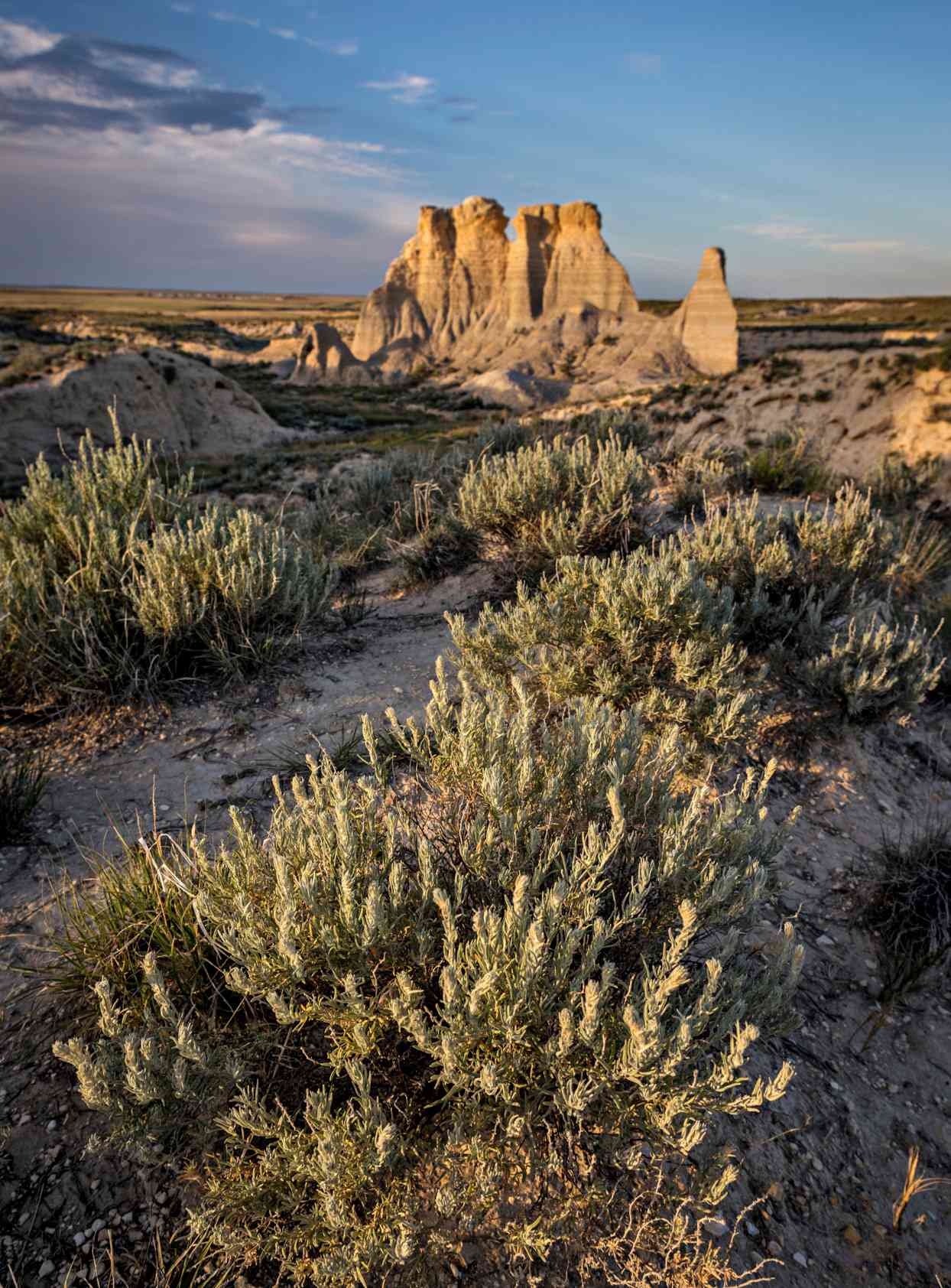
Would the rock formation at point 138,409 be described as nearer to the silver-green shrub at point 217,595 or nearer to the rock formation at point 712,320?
the silver-green shrub at point 217,595

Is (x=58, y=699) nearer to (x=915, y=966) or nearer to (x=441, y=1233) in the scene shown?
(x=441, y=1233)

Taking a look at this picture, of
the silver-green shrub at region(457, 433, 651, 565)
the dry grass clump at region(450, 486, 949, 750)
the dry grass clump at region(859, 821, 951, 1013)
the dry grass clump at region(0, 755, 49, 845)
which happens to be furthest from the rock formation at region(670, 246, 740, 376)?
the dry grass clump at region(0, 755, 49, 845)

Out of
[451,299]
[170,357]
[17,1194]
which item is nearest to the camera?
[17,1194]

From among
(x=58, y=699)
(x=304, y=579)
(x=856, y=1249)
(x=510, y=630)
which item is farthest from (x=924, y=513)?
(x=58, y=699)

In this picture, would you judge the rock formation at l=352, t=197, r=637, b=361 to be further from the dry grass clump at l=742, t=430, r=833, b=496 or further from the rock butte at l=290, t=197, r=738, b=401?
the dry grass clump at l=742, t=430, r=833, b=496

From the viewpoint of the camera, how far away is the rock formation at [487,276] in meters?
62.3

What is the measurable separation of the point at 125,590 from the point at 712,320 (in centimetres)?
5504

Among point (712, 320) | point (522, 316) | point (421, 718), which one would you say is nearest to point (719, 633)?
point (421, 718)

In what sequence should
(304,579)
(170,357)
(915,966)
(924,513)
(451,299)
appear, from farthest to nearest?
1. (451,299)
2. (170,357)
3. (924,513)
4. (304,579)
5. (915,966)

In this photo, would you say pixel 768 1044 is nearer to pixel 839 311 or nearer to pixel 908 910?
pixel 908 910

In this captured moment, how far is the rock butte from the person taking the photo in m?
50.9

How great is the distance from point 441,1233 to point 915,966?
8.03 feet

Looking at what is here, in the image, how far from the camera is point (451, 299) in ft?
224

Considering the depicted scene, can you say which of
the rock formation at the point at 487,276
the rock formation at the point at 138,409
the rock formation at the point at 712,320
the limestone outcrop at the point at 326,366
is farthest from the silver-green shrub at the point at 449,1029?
the rock formation at the point at 487,276
